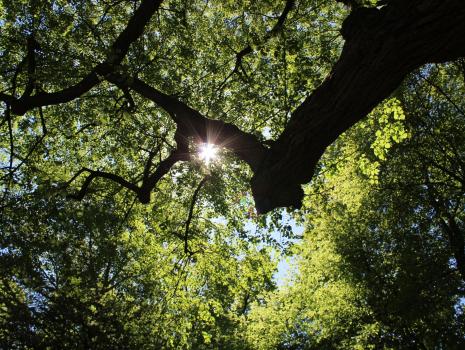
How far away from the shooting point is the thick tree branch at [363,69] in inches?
182

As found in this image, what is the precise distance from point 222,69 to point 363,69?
8350mm

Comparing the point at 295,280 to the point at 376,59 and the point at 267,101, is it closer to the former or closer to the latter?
the point at 267,101

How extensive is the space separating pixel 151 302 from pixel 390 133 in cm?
1001

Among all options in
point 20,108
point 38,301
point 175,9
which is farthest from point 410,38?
point 38,301

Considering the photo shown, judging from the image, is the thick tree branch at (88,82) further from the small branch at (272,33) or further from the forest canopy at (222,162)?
the small branch at (272,33)

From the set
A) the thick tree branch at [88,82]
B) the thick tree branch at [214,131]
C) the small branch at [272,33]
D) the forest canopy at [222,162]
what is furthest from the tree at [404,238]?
the thick tree branch at [88,82]

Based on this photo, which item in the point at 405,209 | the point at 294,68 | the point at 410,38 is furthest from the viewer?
the point at 405,209

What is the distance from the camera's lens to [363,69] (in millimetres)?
5027

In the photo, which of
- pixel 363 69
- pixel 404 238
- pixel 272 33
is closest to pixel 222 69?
pixel 272 33

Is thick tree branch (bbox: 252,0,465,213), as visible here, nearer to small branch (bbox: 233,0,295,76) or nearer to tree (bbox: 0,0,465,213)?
tree (bbox: 0,0,465,213)

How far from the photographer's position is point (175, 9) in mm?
12703

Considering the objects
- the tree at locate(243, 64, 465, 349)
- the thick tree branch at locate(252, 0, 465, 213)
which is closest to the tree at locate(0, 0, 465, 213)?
the thick tree branch at locate(252, 0, 465, 213)

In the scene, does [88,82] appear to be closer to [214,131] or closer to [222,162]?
[214,131]

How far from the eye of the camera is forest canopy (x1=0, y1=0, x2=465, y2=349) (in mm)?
6227
